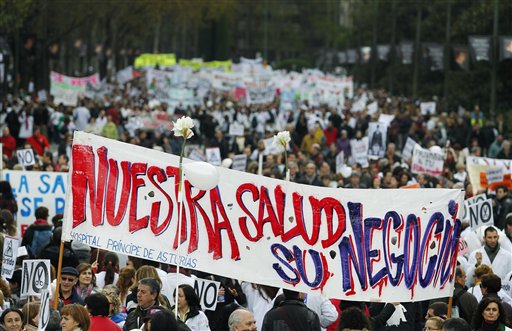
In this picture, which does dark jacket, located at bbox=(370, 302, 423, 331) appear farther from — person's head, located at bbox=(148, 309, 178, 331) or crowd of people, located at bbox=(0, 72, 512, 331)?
person's head, located at bbox=(148, 309, 178, 331)

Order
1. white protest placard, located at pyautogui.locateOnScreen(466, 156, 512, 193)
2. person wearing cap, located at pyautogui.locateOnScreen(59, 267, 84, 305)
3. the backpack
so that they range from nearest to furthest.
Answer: person wearing cap, located at pyautogui.locateOnScreen(59, 267, 84, 305)
the backpack
white protest placard, located at pyautogui.locateOnScreen(466, 156, 512, 193)

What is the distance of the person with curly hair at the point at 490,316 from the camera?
32.6ft

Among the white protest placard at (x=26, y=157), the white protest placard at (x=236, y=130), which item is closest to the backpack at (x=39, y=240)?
the white protest placard at (x=26, y=157)

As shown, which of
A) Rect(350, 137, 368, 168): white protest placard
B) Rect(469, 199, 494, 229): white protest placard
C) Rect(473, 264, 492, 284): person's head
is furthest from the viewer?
Rect(350, 137, 368, 168): white protest placard

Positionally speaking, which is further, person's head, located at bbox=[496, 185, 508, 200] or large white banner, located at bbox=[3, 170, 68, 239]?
large white banner, located at bbox=[3, 170, 68, 239]

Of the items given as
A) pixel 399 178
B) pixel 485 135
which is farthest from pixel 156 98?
pixel 399 178

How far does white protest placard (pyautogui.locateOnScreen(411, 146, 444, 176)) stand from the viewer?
76.6ft

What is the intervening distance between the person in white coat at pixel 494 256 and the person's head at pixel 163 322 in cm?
548

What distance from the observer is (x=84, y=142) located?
10656 millimetres

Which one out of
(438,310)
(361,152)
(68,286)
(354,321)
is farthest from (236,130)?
(354,321)

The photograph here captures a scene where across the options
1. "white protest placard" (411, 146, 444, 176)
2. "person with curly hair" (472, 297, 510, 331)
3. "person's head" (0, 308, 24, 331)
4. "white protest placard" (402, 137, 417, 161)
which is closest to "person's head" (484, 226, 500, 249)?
"person with curly hair" (472, 297, 510, 331)

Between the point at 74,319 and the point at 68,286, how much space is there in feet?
7.17

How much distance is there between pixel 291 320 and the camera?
32.8ft

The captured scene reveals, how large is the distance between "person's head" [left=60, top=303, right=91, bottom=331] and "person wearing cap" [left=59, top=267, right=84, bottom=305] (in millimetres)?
2089
